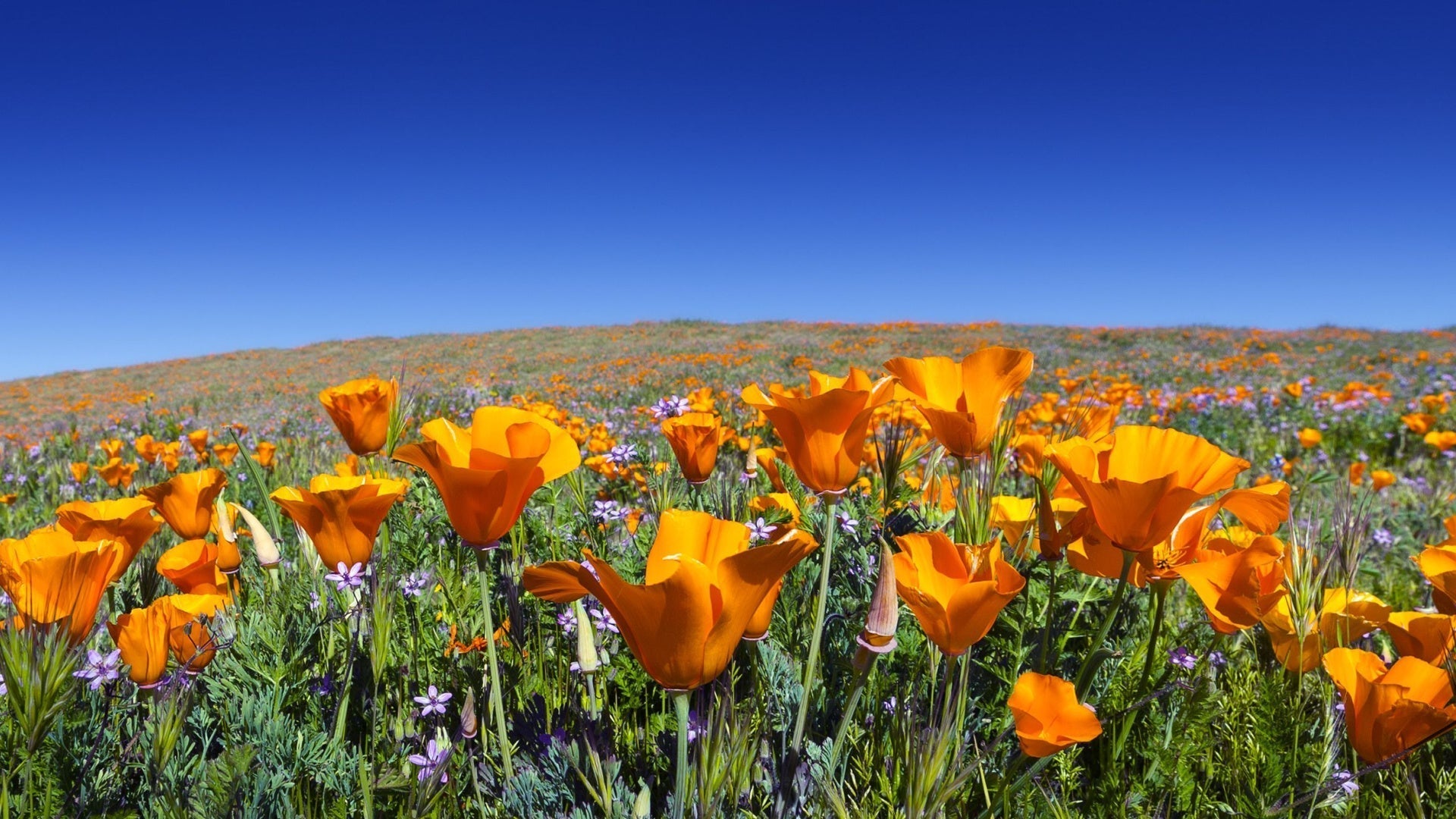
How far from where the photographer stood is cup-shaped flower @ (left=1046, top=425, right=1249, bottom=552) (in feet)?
3.31

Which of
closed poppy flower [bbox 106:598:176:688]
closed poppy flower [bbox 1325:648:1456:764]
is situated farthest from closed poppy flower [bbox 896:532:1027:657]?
closed poppy flower [bbox 106:598:176:688]

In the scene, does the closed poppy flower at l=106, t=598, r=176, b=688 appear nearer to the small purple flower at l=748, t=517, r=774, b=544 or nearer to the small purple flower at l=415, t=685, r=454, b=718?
the small purple flower at l=415, t=685, r=454, b=718

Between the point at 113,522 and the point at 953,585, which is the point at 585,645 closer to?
the point at 953,585

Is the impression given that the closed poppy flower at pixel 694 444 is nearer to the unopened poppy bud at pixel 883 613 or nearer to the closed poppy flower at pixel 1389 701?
the unopened poppy bud at pixel 883 613

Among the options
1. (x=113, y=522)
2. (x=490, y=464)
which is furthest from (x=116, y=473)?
(x=490, y=464)

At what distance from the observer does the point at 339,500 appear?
3.84 feet

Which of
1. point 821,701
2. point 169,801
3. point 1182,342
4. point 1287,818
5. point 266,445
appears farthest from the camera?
point 1182,342

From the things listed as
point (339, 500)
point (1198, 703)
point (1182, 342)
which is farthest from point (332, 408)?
point (1182, 342)

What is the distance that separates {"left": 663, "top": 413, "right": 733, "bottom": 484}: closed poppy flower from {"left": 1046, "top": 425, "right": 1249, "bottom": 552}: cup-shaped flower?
0.91 meters

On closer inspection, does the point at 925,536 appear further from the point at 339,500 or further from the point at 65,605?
the point at 65,605

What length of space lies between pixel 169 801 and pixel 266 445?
8.81 feet

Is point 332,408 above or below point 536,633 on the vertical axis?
above

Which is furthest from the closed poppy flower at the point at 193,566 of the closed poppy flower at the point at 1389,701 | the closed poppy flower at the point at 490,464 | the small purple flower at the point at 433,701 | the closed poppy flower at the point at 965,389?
the closed poppy flower at the point at 1389,701

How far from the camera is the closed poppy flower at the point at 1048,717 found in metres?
0.99
